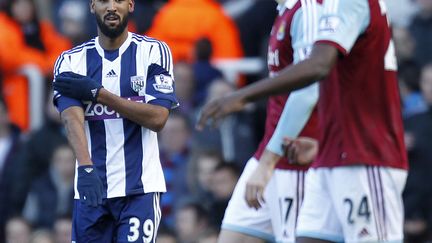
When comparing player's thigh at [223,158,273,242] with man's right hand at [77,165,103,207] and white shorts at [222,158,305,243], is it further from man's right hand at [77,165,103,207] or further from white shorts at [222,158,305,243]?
man's right hand at [77,165,103,207]

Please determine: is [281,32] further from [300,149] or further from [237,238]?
[237,238]

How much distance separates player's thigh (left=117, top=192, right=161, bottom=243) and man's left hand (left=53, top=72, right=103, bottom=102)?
0.63 meters

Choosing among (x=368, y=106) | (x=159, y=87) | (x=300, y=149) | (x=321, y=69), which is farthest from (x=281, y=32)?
(x=321, y=69)

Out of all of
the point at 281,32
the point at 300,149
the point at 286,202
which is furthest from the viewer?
the point at 286,202

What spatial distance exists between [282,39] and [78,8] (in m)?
6.15

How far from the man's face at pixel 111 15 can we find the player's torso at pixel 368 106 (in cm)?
122

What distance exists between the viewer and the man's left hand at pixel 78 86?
7.58 meters

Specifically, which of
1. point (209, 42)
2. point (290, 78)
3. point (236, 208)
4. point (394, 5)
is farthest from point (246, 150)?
point (290, 78)

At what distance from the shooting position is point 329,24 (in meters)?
7.28

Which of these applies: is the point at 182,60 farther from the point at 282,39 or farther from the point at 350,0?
the point at 350,0

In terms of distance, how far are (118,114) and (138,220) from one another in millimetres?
597

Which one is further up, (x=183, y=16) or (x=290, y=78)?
(x=183, y=16)

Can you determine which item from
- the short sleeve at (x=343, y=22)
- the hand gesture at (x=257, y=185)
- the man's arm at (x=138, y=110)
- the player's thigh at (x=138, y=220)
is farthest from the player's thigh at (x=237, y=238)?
the short sleeve at (x=343, y=22)

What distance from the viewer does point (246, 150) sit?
12695mm
